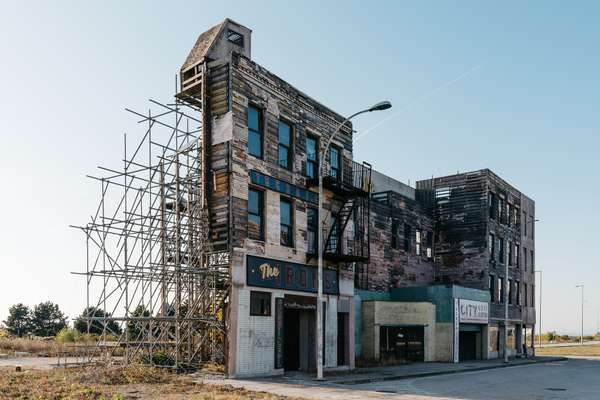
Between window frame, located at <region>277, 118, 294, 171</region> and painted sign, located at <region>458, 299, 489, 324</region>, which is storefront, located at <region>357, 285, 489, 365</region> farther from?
window frame, located at <region>277, 118, 294, 171</region>

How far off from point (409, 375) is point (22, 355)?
67.4 feet

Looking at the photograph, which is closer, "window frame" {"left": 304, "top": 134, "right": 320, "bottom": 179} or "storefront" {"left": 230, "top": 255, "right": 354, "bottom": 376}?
"storefront" {"left": 230, "top": 255, "right": 354, "bottom": 376}

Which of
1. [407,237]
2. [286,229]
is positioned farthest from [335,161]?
[407,237]

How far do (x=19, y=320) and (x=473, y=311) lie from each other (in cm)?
4469

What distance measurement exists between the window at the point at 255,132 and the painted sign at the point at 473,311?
1953 cm

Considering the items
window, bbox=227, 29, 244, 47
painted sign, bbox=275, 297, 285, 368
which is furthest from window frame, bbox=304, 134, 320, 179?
painted sign, bbox=275, 297, 285, 368

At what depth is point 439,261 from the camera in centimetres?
4422

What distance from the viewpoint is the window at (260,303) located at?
20734 millimetres

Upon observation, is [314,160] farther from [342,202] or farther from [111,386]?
[111,386]

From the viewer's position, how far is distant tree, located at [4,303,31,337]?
58.5 metres

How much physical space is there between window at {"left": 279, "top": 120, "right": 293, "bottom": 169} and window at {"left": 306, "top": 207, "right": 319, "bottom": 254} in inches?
91.5

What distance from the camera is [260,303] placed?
2111cm

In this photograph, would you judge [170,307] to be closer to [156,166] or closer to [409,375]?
[156,166]

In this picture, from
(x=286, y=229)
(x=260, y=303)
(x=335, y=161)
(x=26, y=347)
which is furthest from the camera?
(x=26, y=347)
